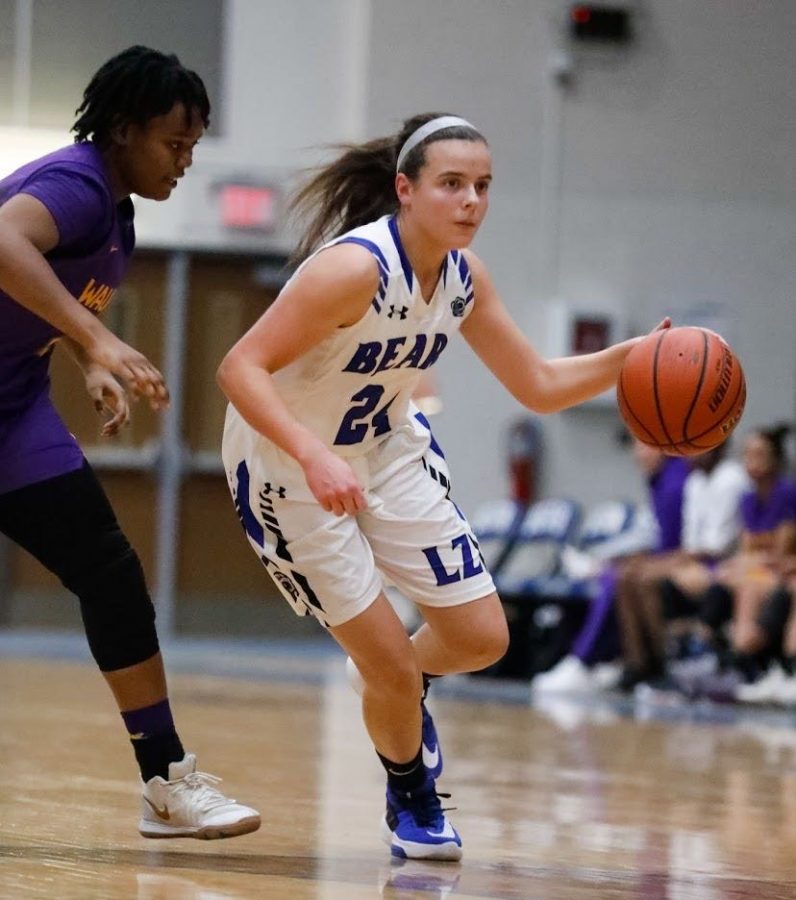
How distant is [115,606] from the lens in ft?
10.7

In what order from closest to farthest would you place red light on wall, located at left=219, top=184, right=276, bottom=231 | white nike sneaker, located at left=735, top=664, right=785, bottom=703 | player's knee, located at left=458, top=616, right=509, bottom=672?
player's knee, located at left=458, top=616, right=509, bottom=672, white nike sneaker, located at left=735, top=664, right=785, bottom=703, red light on wall, located at left=219, top=184, right=276, bottom=231

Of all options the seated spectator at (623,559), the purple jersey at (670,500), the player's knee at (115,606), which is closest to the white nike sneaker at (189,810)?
the player's knee at (115,606)

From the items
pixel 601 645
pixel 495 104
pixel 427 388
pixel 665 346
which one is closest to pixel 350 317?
pixel 665 346

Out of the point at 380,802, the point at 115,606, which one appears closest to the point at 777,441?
the point at 380,802

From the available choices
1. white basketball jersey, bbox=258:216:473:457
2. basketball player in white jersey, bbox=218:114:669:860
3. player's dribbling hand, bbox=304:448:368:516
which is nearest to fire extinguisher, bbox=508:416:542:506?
basketball player in white jersey, bbox=218:114:669:860

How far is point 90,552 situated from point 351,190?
3.25 feet

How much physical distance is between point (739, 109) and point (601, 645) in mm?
4573

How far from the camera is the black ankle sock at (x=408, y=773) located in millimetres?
3514

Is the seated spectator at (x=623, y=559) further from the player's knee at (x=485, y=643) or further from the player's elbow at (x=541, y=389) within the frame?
the player's knee at (x=485, y=643)

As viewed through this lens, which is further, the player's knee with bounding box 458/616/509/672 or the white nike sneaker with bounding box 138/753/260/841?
the player's knee with bounding box 458/616/509/672

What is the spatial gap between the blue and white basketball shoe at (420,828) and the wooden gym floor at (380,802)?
1.8 inches

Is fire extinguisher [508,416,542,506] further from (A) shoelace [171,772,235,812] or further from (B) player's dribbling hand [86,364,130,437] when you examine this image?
(B) player's dribbling hand [86,364,130,437]

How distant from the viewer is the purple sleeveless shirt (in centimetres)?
312

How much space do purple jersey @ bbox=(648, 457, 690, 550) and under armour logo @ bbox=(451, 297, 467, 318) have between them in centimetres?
582
